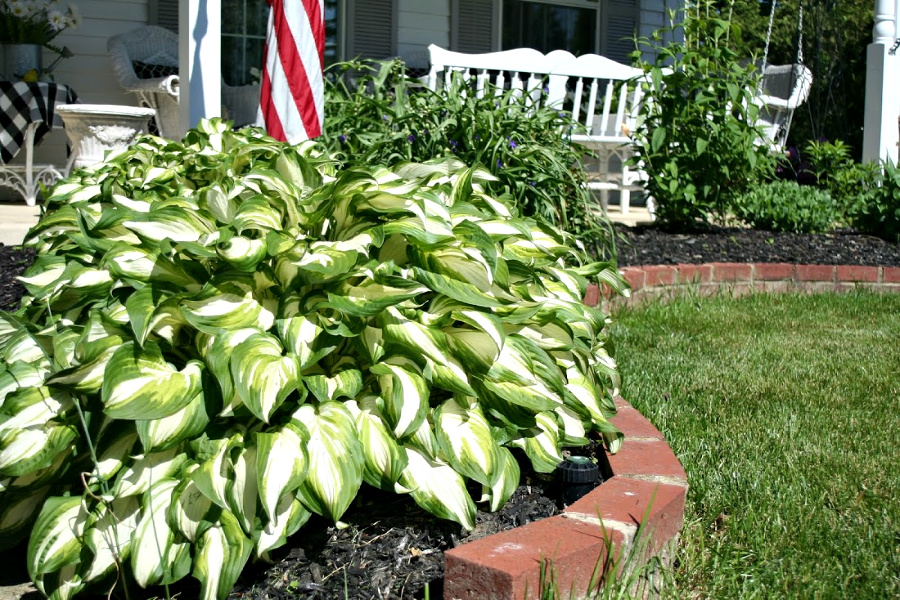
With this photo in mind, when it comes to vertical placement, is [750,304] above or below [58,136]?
below

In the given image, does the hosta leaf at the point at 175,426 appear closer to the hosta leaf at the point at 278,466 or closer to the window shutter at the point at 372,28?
the hosta leaf at the point at 278,466

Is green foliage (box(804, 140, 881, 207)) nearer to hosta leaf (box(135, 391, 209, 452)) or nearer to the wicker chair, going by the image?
the wicker chair

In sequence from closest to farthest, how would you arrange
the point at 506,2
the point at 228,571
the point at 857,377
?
the point at 228,571, the point at 857,377, the point at 506,2

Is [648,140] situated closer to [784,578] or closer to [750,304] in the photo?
[750,304]

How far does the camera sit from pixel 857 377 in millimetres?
2920

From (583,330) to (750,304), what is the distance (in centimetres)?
240

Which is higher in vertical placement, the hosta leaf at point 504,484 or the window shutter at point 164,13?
the window shutter at point 164,13

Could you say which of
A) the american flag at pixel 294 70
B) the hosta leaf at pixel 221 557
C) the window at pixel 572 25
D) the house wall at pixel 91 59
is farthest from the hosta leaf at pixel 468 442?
the window at pixel 572 25

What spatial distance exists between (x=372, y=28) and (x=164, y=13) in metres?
1.95

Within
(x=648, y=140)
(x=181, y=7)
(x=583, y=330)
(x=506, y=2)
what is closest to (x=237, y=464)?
(x=583, y=330)

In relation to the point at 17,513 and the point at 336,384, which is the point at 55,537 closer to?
the point at 17,513

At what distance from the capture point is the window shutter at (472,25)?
9.36m

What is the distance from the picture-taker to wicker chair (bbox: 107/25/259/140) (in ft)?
22.9

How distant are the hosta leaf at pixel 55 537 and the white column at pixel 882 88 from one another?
6842mm
